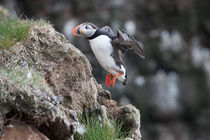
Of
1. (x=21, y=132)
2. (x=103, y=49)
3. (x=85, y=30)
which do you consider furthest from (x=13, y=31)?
(x=103, y=49)

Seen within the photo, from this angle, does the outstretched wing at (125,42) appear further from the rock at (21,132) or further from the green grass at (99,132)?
the rock at (21,132)

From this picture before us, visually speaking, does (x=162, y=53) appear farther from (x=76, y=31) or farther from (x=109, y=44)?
(x=76, y=31)

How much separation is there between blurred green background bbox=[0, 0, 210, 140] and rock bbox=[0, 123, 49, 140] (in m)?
11.6

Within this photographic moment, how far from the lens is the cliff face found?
3982mm

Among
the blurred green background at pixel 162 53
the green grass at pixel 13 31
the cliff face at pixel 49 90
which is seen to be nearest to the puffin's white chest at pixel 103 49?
the cliff face at pixel 49 90

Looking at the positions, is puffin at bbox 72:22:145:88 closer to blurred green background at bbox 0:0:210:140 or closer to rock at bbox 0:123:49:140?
rock at bbox 0:123:49:140

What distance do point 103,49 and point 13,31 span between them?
4.93ft

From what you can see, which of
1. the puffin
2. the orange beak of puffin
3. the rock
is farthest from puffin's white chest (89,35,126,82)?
the rock

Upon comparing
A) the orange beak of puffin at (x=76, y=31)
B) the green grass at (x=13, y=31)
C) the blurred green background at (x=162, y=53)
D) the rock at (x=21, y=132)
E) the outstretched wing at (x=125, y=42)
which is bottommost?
the rock at (x=21, y=132)

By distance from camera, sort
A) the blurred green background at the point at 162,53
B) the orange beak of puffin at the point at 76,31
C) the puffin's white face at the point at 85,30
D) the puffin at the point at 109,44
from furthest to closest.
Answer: the blurred green background at the point at 162,53, the puffin at the point at 109,44, the puffin's white face at the point at 85,30, the orange beak of puffin at the point at 76,31

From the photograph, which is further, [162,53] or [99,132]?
[162,53]

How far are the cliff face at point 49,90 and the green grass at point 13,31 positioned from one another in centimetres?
6

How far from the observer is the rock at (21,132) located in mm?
4016

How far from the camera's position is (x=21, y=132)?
13.4ft
